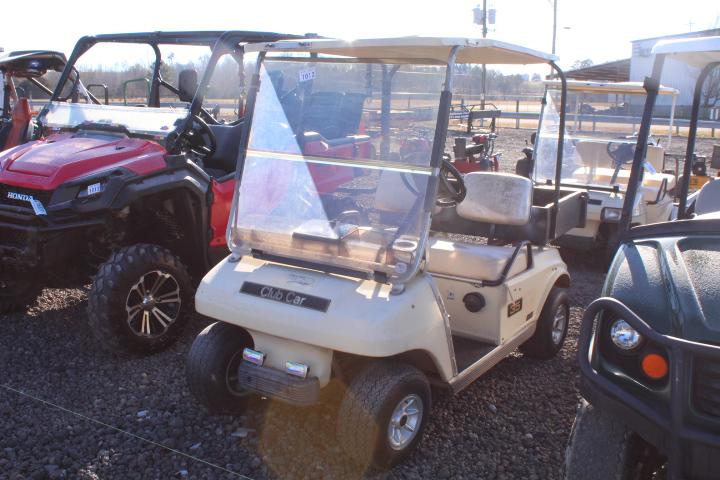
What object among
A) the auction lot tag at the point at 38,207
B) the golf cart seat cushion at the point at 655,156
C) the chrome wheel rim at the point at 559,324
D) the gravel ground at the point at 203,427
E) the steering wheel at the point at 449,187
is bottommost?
the gravel ground at the point at 203,427

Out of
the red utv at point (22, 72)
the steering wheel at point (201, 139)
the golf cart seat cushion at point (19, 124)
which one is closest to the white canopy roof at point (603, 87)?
the steering wheel at point (201, 139)

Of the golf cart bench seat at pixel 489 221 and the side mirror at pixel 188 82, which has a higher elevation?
the side mirror at pixel 188 82

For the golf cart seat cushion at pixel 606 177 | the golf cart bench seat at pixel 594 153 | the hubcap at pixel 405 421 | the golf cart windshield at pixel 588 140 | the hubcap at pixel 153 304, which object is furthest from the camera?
the golf cart bench seat at pixel 594 153

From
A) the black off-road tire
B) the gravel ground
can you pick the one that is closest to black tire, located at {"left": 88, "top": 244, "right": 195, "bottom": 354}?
the gravel ground

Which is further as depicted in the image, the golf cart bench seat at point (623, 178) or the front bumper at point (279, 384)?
the golf cart bench seat at point (623, 178)

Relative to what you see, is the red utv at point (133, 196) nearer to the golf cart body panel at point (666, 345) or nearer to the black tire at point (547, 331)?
the black tire at point (547, 331)

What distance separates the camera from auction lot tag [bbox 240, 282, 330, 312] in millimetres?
2988

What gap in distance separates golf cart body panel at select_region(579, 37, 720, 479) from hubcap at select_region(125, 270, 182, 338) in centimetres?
284

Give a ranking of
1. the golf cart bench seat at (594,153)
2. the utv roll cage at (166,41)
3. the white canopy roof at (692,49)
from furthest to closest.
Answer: the golf cart bench seat at (594,153) → the utv roll cage at (166,41) → the white canopy roof at (692,49)

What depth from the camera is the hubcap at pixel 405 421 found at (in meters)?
3.03

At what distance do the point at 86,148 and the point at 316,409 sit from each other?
8.26 ft

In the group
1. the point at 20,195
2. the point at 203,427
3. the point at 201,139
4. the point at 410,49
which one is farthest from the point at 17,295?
the point at 410,49

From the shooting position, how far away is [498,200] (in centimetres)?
400

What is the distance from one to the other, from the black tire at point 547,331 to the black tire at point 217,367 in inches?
74.3
